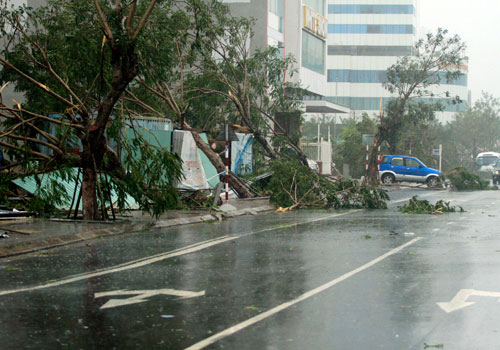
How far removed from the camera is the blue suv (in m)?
45.2

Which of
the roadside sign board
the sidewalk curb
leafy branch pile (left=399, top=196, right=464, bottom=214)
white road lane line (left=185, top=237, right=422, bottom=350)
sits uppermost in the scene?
the roadside sign board

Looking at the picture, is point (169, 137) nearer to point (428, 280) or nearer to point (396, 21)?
point (428, 280)

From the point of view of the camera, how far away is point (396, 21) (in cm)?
11269

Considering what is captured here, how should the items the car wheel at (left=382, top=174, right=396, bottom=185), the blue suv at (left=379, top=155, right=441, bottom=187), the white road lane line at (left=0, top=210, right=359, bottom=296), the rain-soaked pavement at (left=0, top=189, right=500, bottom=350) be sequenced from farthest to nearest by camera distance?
1. the car wheel at (left=382, top=174, right=396, bottom=185)
2. the blue suv at (left=379, top=155, right=441, bottom=187)
3. the white road lane line at (left=0, top=210, right=359, bottom=296)
4. the rain-soaked pavement at (left=0, top=189, right=500, bottom=350)

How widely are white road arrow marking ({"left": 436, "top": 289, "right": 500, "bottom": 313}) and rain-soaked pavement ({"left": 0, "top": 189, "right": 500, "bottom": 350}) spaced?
2 centimetres

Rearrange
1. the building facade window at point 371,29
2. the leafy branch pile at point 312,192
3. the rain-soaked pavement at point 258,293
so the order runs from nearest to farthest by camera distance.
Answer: the rain-soaked pavement at point 258,293 → the leafy branch pile at point 312,192 → the building facade window at point 371,29

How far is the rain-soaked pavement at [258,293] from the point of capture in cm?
638

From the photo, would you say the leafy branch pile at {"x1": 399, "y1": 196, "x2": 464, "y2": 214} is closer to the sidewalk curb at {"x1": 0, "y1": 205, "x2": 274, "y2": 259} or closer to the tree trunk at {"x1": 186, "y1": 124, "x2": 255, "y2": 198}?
the sidewalk curb at {"x1": 0, "y1": 205, "x2": 274, "y2": 259}

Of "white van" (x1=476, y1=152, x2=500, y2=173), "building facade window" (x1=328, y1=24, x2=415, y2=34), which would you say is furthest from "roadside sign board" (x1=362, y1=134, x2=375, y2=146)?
"building facade window" (x1=328, y1=24, x2=415, y2=34)

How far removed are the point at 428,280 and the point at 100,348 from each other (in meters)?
4.72

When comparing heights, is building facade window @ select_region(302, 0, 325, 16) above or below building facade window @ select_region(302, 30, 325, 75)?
above

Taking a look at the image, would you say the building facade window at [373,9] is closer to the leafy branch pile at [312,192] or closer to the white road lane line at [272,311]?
the leafy branch pile at [312,192]

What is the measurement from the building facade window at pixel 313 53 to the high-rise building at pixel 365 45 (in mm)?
53243

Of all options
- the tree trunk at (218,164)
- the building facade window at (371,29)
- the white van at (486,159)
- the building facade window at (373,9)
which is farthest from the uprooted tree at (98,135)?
the building facade window at (373,9)
